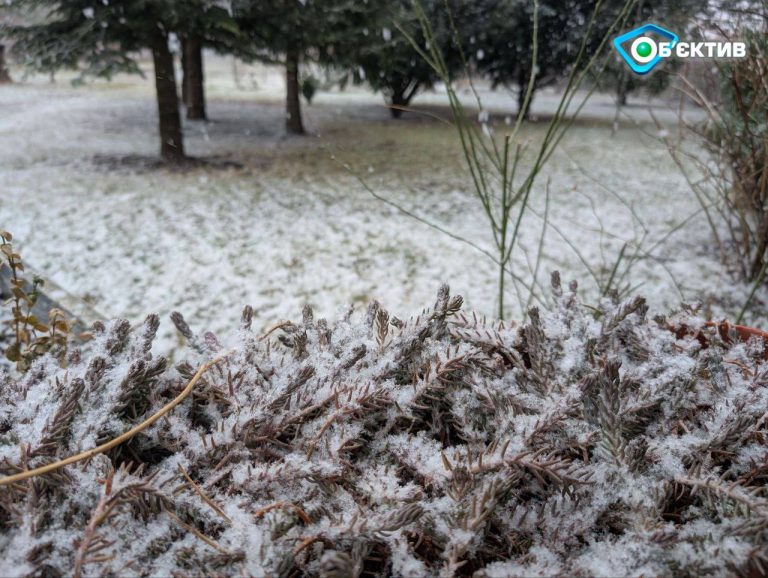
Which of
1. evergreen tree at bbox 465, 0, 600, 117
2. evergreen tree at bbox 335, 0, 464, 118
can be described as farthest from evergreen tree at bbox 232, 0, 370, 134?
evergreen tree at bbox 465, 0, 600, 117

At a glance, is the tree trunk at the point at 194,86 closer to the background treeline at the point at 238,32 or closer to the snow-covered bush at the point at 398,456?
the background treeline at the point at 238,32

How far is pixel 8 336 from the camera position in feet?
8.33

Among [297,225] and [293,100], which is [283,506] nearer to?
[297,225]

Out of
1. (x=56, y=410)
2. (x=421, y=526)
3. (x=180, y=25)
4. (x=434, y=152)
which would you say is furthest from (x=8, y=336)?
(x=434, y=152)

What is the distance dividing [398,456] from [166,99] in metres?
6.10

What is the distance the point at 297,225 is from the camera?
15.0 ft

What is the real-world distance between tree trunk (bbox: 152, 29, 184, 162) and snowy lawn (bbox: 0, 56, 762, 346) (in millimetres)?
409

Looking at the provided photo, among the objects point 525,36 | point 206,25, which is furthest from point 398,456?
point 525,36

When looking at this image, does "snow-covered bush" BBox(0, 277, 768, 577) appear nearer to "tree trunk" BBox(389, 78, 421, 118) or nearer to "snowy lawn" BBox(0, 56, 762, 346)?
"snowy lawn" BBox(0, 56, 762, 346)

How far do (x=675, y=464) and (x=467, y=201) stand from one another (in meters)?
5.06

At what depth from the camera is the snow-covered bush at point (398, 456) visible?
0.52 m

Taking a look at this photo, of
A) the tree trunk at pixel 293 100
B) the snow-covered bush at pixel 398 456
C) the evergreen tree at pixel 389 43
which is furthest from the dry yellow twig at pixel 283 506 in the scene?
the tree trunk at pixel 293 100

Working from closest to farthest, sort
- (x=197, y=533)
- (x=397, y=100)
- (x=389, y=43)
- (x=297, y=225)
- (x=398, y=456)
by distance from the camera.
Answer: (x=197, y=533)
(x=398, y=456)
(x=297, y=225)
(x=389, y=43)
(x=397, y=100)

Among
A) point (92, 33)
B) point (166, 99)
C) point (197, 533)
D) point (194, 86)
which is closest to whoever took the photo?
point (197, 533)
